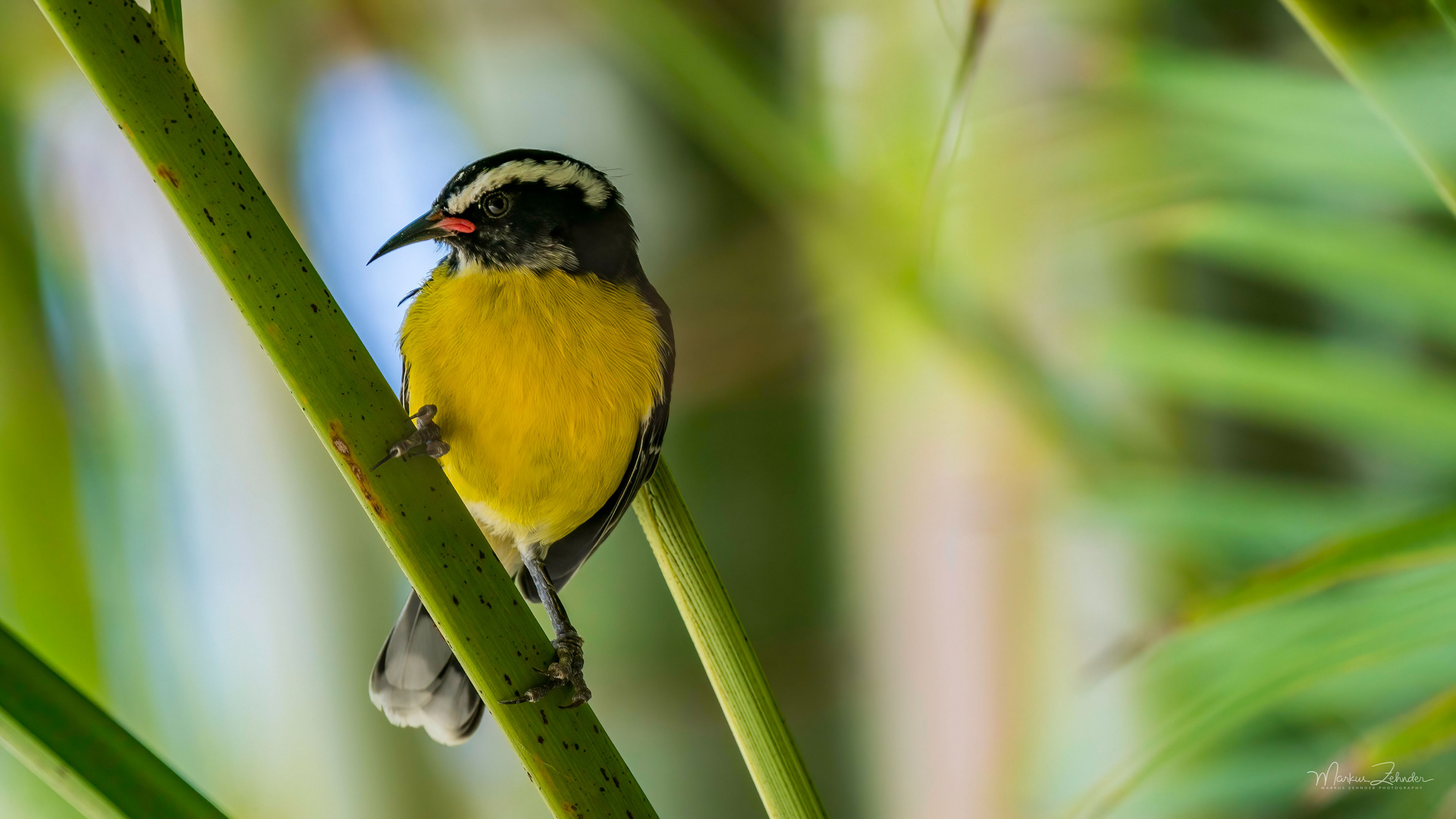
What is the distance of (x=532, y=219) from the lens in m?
0.51

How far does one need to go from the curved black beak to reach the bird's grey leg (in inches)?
8.0

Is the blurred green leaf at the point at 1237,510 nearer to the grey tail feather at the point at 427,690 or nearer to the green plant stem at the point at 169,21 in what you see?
the grey tail feather at the point at 427,690

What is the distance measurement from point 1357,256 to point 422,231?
48 centimetres

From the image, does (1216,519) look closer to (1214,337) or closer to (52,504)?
(1214,337)

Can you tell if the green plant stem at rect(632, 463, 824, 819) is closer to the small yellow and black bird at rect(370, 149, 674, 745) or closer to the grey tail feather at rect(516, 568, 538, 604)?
the small yellow and black bird at rect(370, 149, 674, 745)

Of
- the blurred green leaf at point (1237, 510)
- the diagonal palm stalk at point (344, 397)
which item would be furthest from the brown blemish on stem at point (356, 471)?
the blurred green leaf at point (1237, 510)

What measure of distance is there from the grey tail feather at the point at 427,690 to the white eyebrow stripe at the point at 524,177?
0.77ft

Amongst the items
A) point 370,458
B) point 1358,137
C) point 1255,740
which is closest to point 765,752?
Result: point 370,458

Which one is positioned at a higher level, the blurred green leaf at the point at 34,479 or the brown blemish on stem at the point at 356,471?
the blurred green leaf at the point at 34,479

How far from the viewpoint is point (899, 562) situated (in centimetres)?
104

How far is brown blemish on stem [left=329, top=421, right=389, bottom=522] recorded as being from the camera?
240 millimetres

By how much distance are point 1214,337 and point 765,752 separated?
0.50 m

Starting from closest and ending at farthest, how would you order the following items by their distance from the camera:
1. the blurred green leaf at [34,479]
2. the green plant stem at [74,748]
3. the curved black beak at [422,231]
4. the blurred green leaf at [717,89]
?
the green plant stem at [74,748] < the curved black beak at [422,231] < the blurred green leaf at [717,89] < the blurred green leaf at [34,479]

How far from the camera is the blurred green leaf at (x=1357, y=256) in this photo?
0.44 metres
